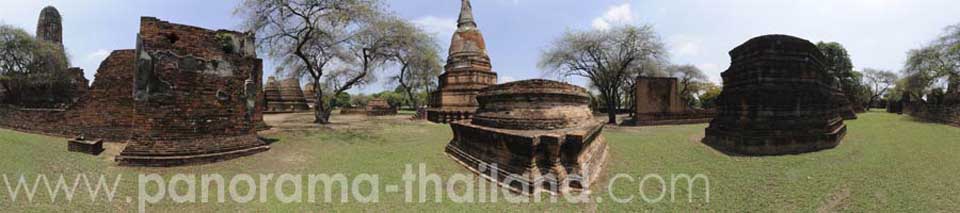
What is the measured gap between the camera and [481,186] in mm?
4199

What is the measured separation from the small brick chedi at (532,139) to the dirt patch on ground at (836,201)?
2.25 meters

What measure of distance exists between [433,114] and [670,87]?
36.3 feet

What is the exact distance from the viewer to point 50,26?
944 inches

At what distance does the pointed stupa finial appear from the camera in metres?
18.9

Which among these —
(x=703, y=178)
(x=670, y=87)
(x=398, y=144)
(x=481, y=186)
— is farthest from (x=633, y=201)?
(x=670, y=87)

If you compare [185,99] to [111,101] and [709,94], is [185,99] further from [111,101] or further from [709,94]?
[709,94]

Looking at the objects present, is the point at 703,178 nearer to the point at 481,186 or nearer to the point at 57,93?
the point at 481,186

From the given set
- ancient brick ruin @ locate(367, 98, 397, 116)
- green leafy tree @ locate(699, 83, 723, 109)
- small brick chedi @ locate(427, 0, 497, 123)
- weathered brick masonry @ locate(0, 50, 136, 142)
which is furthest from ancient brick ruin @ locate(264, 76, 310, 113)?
green leafy tree @ locate(699, 83, 723, 109)

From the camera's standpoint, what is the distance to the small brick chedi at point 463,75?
53.8 ft

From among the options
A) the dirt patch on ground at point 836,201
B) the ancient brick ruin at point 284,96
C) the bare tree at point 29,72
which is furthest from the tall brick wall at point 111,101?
the ancient brick ruin at point 284,96

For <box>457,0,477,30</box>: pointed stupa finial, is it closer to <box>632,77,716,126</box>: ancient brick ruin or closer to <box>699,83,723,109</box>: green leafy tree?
<box>632,77,716,126</box>: ancient brick ruin

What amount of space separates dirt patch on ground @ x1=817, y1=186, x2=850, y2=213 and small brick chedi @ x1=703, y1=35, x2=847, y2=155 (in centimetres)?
254

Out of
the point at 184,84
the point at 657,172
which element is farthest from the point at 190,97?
the point at 657,172

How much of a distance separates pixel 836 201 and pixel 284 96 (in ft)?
114
